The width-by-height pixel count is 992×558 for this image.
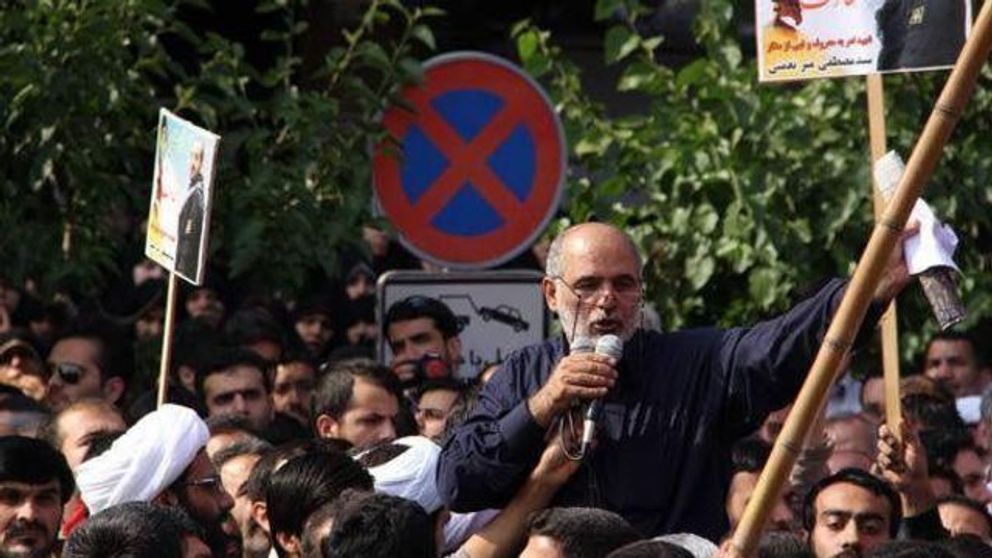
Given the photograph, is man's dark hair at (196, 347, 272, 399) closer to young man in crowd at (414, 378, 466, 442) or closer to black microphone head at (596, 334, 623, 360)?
young man in crowd at (414, 378, 466, 442)

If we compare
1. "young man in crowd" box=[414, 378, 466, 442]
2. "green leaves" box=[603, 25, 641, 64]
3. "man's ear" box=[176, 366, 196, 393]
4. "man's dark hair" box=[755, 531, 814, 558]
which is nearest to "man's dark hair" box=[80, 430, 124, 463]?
"young man in crowd" box=[414, 378, 466, 442]

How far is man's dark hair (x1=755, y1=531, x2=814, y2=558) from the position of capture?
29.5 feet

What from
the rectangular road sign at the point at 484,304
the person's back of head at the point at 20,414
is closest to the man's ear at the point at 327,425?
the person's back of head at the point at 20,414

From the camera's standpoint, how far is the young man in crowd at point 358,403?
1188 centimetres

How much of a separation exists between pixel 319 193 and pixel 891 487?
5245 mm

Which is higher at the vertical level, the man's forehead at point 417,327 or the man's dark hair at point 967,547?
the man's forehead at point 417,327

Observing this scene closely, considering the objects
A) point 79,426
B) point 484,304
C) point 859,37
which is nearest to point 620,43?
point 484,304

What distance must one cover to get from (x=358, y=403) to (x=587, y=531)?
382 cm

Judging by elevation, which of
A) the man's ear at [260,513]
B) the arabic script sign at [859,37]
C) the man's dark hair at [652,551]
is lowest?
the man's ear at [260,513]

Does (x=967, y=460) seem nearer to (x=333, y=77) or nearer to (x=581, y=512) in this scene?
(x=333, y=77)

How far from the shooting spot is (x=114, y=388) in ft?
46.2

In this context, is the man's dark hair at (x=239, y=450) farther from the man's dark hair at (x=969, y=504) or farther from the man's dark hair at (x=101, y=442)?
the man's dark hair at (x=969, y=504)

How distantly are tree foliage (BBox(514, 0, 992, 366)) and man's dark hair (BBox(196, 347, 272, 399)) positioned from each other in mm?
1747

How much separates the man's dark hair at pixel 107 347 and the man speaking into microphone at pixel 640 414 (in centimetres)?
566
